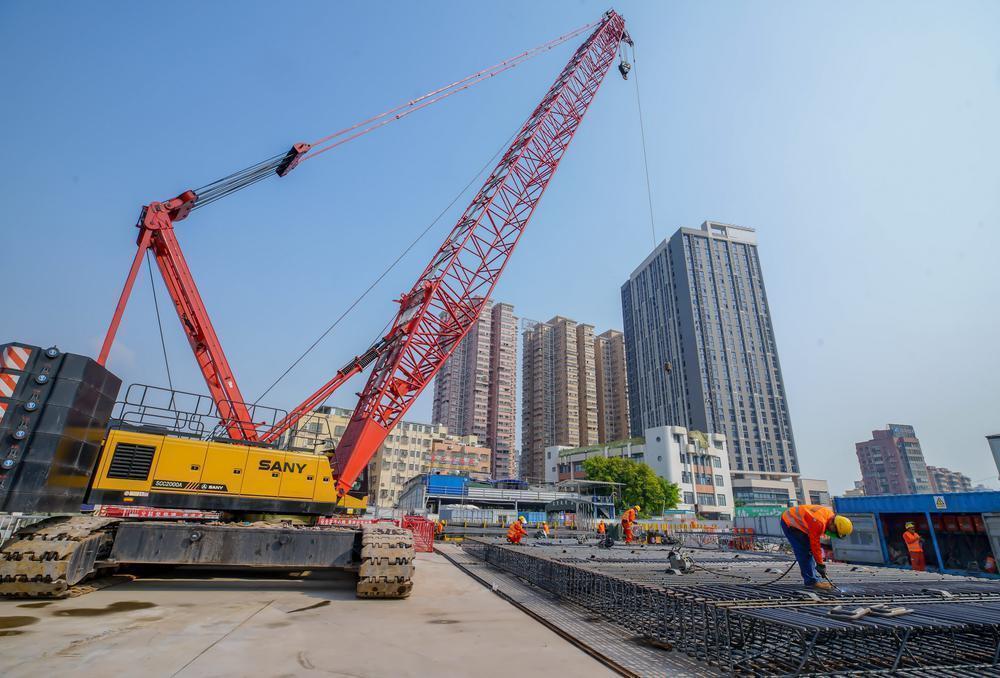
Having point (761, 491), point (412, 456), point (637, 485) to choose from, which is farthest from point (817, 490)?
point (412, 456)

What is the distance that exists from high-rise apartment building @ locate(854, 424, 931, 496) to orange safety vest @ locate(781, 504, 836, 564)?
21542 cm

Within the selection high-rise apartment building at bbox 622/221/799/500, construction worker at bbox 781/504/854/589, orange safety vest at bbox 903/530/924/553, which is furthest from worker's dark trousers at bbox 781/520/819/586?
high-rise apartment building at bbox 622/221/799/500

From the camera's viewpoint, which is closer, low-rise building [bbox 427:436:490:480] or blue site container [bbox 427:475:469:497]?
blue site container [bbox 427:475:469:497]

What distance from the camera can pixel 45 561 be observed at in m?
8.34

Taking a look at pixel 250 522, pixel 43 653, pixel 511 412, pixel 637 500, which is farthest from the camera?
pixel 511 412

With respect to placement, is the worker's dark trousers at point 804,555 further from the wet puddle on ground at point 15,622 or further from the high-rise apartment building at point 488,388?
the high-rise apartment building at point 488,388

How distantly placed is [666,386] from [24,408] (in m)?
111

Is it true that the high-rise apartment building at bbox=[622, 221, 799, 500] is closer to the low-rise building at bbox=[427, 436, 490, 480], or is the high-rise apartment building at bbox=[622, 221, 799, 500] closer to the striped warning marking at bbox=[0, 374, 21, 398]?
the low-rise building at bbox=[427, 436, 490, 480]

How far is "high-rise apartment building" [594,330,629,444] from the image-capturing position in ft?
446

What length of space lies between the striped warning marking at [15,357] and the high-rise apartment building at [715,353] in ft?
337

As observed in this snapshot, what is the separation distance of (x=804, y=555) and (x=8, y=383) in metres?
14.4

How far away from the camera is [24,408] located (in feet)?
27.7

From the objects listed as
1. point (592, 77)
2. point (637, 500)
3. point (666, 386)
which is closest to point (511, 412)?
point (666, 386)

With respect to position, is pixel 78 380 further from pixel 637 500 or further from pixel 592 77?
pixel 637 500
